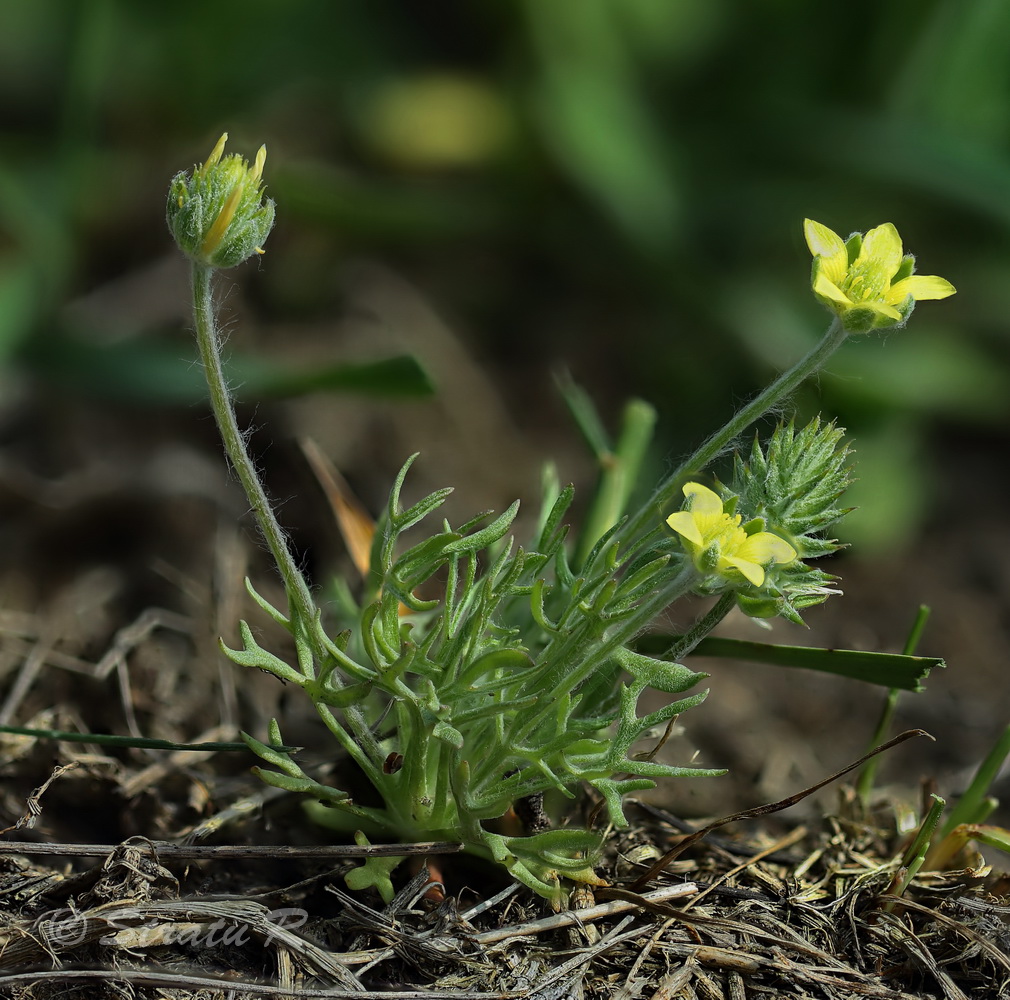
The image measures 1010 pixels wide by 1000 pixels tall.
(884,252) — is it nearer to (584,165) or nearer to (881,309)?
(881,309)

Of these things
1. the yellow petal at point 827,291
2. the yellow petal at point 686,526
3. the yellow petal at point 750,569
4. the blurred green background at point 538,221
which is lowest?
the blurred green background at point 538,221

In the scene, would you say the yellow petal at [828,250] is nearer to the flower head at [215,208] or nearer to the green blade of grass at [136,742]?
the flower head at [215,208]

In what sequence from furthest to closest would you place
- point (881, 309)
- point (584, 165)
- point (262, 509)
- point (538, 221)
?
point (538, 221), point (584, 165), point (262, 509), point (881, 309)

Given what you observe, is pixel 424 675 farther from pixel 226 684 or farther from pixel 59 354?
pixel 59 354

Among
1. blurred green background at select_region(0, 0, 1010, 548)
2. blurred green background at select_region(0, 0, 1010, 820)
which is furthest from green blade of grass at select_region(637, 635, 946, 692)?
blurred green background at select_region(0, 0, 1010, 548)

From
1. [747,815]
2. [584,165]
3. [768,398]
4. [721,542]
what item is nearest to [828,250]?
[768,398]

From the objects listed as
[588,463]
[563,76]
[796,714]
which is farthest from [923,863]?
[563,76]

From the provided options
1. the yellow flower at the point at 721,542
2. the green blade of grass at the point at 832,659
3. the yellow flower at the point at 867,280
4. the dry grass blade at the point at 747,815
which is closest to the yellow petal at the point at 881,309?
the yellow flower at the point at 867,280
